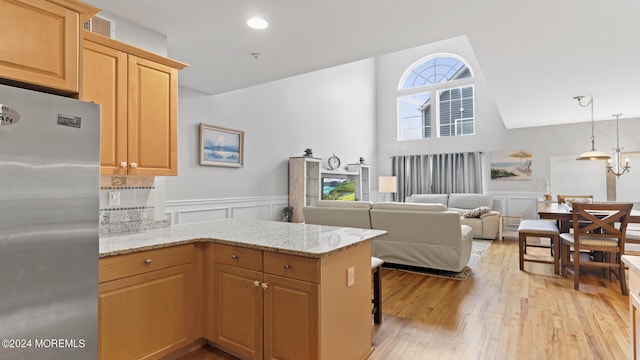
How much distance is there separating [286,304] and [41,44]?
1.72m

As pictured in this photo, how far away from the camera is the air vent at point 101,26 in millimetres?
2229

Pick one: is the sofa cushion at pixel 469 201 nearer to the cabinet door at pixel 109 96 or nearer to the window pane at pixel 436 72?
the window pane at pixel 436 72

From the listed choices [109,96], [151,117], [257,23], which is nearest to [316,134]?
[257,23]

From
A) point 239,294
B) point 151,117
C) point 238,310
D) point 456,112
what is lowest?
point 238,310

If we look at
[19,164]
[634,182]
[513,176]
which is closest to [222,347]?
[19,164]

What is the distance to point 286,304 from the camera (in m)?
1.87

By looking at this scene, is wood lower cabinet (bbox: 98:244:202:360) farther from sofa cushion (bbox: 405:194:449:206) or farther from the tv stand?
sofa cushion (bbox: 405:194:449:206)

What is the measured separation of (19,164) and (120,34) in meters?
1.59

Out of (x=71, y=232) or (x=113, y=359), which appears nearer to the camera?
(x=71, y=232)

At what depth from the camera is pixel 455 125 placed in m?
8.44

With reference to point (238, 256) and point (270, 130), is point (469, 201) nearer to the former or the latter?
point (270, 130)

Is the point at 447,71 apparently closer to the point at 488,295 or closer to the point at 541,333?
the point at 488,295

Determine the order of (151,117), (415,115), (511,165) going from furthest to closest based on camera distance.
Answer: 1. (415,115)
2. (511,165)
3. (151,117)

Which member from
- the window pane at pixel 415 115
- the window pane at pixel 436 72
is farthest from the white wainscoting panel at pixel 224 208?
the window pane at pixel 436 72
